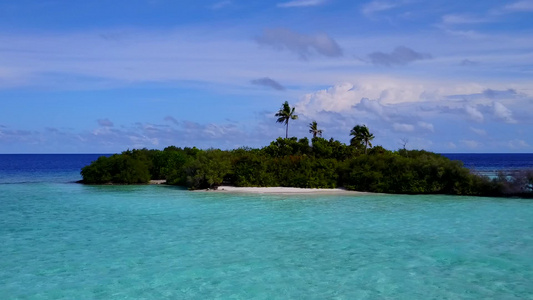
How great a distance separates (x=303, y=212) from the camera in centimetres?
2486

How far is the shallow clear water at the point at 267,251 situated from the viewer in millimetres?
11336

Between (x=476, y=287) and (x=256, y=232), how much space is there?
9232mm

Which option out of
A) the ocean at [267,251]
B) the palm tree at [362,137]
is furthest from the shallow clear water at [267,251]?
the palm tree at [362,137]

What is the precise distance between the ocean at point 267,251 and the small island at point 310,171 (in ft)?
19.4

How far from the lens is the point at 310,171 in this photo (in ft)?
126

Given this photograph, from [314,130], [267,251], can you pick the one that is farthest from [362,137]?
[267,251]

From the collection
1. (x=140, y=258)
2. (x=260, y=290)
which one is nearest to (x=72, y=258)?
(x=140, y=258)

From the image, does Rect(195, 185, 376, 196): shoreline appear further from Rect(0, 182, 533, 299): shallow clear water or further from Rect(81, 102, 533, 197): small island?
Rect(0, 182, 533, 299): shallow clear water

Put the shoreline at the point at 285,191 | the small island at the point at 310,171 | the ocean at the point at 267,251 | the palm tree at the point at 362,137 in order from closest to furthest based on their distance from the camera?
the ocean at the point at 267,251 < the small island at the point at 310,171 < the shoreline at the point at 285,191 < the palm tree at the point at 362,137

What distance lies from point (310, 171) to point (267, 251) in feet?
77.0

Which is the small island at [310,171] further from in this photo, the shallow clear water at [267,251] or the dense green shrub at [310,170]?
the shallow clear water at [267,251]

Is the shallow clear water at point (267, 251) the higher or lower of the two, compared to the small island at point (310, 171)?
lower

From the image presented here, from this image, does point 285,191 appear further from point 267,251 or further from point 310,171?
point 267,251

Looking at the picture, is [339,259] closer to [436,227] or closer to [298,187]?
[436,227]
